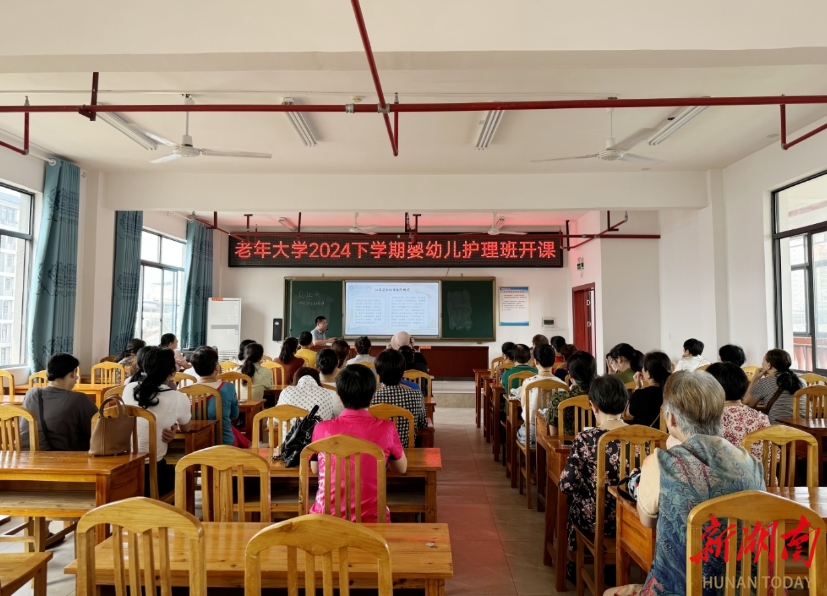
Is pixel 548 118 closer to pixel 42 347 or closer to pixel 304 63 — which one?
pixel 304 63

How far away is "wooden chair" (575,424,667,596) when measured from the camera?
7.36ft

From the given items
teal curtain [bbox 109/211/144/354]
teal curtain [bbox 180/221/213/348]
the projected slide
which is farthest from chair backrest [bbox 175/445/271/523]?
the projected slide

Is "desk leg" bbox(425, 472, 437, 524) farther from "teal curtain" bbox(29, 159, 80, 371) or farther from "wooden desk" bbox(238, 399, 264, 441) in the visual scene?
"teal curtain" bbox(29, 159, 80, 371)

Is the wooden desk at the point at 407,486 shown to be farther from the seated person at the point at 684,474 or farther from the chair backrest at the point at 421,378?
the chair backrest at the point at 421,378

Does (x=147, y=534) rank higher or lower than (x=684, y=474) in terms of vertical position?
lower

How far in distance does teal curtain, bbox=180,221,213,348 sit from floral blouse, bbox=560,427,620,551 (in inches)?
337

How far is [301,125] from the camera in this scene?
5.07m

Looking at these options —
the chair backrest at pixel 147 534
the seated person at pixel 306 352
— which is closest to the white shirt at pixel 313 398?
the chair backrest at pixel 147 534

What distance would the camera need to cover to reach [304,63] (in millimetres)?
3191

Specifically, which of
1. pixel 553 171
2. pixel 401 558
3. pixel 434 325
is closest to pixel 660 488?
pixel 401 558

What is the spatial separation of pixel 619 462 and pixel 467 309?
858 centimetres

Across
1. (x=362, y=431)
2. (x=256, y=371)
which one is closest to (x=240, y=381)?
(x=256, y=371)

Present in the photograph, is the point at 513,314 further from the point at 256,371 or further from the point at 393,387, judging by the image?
the point at 393,387

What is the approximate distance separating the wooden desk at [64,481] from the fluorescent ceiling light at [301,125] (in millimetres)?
3141
